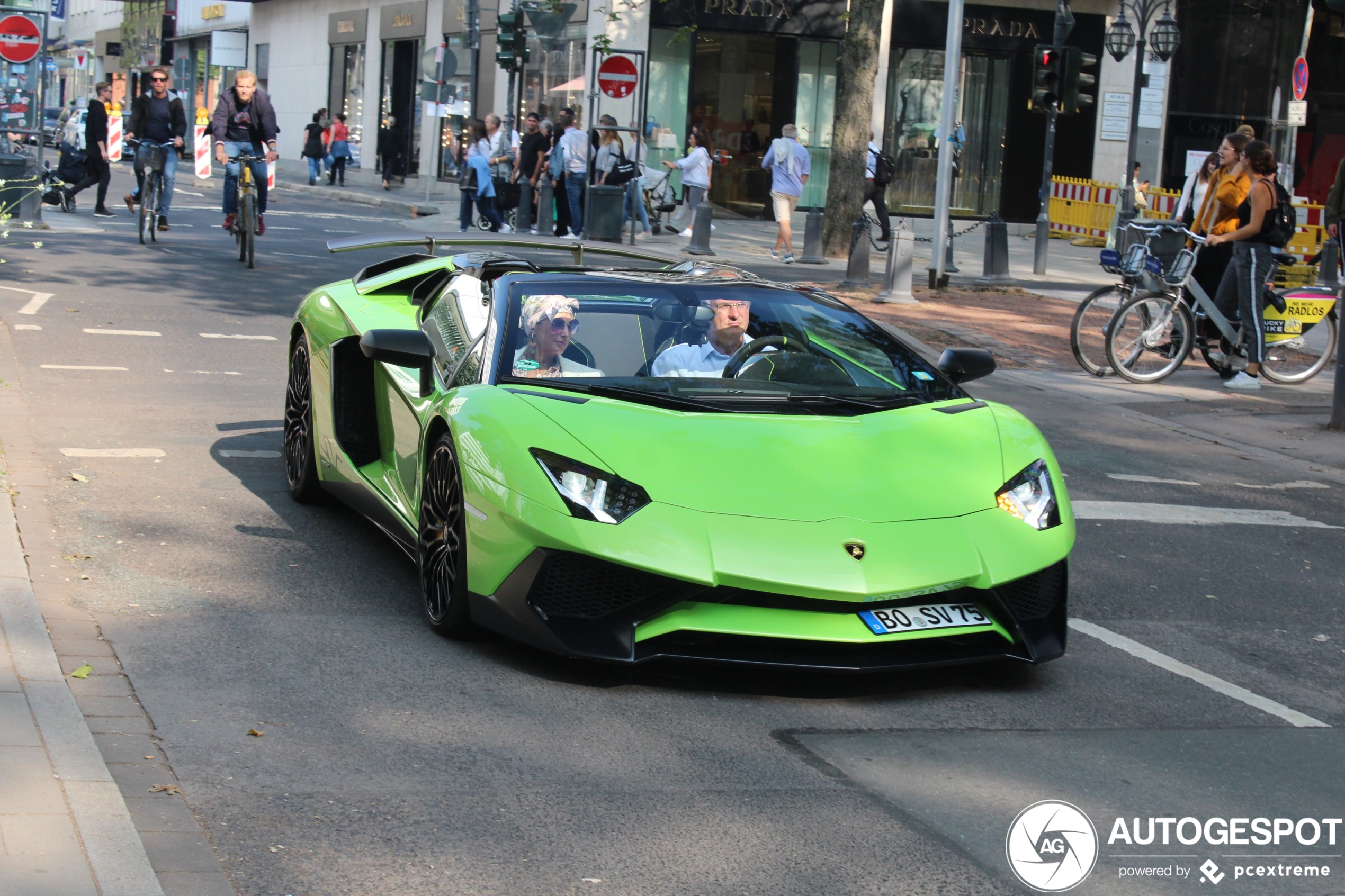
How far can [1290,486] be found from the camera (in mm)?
9500

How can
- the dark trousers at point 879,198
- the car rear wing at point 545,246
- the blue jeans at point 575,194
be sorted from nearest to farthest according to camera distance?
the car rear wing at point 545,246
the blue jeans at point 575,194
the dark trousers at point 879,198

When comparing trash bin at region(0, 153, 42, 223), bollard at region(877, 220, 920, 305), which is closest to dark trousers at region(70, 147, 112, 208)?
trash bin at region(0, 153, 42, 223)

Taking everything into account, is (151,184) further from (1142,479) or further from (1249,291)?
(1142,479)

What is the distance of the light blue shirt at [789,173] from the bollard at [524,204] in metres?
4.49

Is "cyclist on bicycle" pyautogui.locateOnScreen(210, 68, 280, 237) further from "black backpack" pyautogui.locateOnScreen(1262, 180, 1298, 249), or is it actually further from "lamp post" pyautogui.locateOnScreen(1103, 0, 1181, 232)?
Result: "lamp post" pyautogui.locateOnScreen(1103, 0, 1181, 232)

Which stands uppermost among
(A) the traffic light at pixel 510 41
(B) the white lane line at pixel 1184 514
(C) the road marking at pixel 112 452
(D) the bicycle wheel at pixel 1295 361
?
(A) the traffic light at pixel 510 41

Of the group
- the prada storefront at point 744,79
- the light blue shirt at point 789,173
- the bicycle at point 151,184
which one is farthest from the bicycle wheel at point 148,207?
the prada storefront at point 744,79

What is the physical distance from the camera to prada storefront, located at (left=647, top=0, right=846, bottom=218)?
116 ft

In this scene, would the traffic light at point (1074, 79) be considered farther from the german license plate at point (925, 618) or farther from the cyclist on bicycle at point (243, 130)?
the german license plate at point (925, 618)

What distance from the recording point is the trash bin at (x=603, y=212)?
24469 mm

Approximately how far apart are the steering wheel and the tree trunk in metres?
16.7

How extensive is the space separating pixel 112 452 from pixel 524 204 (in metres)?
19.1

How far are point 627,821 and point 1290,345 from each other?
1109cm

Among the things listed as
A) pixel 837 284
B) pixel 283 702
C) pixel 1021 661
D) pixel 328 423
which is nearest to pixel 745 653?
pixel 1021 661
